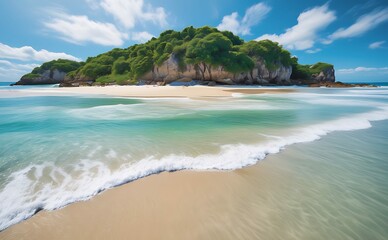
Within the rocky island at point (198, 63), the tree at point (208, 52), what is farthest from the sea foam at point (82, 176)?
the tree at point (208, 52)

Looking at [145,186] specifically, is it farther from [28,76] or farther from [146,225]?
[28,76]

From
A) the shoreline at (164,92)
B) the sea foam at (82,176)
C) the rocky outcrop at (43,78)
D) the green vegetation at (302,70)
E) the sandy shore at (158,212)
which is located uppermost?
the green vegetation at (302,70)

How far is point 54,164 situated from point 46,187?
93 centimetres

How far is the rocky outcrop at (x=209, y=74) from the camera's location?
43.1 meters

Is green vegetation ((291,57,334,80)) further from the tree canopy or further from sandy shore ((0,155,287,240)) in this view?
sandy shore ((0,155,287,240))

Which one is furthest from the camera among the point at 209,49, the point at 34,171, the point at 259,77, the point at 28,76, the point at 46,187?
the point at 28,76

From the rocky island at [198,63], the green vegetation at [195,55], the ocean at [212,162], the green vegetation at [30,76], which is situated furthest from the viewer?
the green vegetation at [30,76]

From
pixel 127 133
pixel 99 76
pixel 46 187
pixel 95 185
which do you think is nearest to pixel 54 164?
pixel 46 187

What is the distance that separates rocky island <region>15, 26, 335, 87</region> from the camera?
138ft

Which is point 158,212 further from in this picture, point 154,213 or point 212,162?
point 212,162

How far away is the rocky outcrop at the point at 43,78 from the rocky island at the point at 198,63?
82.2 ft

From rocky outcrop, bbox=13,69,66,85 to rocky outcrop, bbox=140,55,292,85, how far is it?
5409cm

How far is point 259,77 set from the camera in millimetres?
49094

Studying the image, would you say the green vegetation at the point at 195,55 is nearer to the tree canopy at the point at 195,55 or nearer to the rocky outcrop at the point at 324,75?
the tree canopy at the point at 195,55
